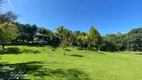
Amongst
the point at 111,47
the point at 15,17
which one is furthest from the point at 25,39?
the point at 111,47

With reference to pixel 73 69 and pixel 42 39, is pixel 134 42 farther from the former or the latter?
pixel 73 69

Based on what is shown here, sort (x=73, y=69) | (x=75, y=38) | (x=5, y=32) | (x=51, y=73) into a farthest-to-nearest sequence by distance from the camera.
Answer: (x=75, y=38) < (x=5, y=32) < (x=73, y=69) < (x=51, y=73)

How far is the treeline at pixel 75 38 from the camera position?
116ft

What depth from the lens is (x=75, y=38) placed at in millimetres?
60062

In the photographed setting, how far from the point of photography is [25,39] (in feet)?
188

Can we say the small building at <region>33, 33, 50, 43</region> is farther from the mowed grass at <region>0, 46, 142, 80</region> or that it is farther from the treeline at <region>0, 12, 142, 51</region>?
the mowed grass at <region>0, 46, 142, 80</region>

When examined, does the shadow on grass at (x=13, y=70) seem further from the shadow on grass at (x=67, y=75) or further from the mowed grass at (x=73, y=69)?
the shadow on grass at (x=67, y=75)

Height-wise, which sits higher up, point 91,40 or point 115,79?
point 91,40

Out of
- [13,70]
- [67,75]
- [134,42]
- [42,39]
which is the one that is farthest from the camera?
[134,42]

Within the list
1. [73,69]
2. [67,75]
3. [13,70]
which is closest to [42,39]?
[13,70]

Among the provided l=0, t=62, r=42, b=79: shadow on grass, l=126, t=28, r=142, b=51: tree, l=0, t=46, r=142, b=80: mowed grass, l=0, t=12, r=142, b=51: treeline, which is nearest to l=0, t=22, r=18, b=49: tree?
l=0, t=12, r=142, b=51: treeline

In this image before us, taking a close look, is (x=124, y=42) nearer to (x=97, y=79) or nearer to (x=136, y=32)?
(x=136, y=32)

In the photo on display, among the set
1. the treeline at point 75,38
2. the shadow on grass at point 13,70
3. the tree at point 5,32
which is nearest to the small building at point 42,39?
the treeline at point 75,38

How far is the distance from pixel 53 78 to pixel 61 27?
124 feet
